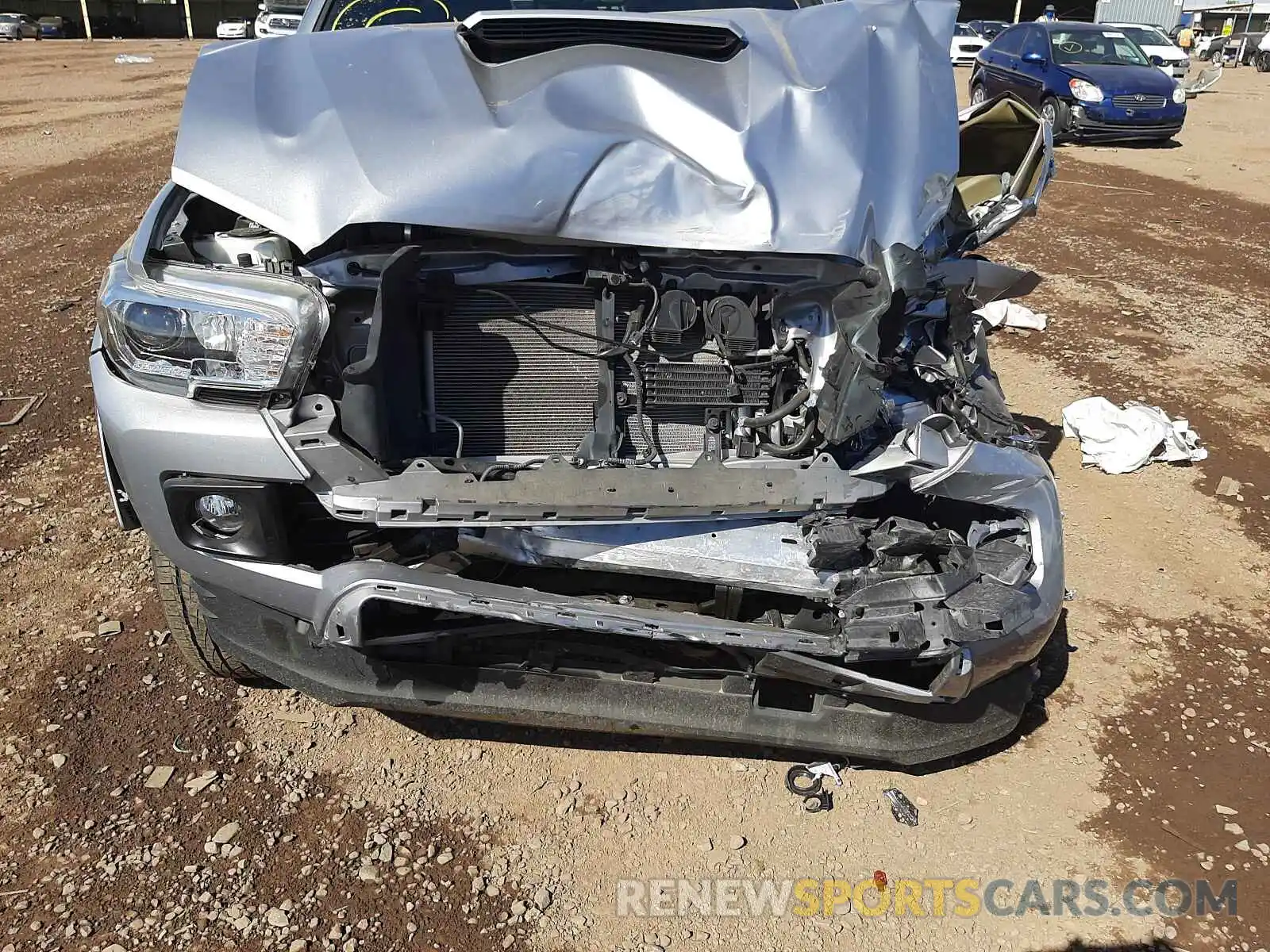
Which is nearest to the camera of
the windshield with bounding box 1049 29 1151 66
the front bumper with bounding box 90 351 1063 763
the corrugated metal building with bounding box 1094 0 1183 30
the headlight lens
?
the front bumper with bounding box 90 351 1063 763

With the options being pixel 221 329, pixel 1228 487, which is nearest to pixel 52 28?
pixel 221 329

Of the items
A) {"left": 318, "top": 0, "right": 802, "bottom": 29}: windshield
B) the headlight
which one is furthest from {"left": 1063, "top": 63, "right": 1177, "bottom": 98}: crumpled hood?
the headlight

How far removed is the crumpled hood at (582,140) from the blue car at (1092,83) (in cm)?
1067

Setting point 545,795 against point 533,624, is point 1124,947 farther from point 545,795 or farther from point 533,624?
point 533,624

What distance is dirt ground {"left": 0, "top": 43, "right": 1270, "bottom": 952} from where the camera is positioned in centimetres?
210

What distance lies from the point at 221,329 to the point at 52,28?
41.2 m

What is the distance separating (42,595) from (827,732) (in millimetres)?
2698

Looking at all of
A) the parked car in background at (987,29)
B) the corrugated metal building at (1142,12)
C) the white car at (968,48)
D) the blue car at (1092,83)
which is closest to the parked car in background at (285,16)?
the blue car at (1092,83)

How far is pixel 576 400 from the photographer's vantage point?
2.36 m

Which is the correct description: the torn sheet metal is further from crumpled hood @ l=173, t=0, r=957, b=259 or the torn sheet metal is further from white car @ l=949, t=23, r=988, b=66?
white car @ l=949, t=23, r=988, b=66

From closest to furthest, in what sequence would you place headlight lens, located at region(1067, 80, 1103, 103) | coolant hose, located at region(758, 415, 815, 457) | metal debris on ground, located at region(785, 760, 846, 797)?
coolant hose, located at region(758, 415, 815, 457) < metal debris on ground, located at region(785, 760, 846, 797) < headlight lens, located at region(1067, 80, 1103, 103)

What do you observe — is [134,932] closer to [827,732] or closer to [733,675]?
[733,675]

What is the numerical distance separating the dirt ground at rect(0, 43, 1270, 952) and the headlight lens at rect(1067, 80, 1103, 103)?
9.83m

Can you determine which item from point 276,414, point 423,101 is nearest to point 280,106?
point 423,101
